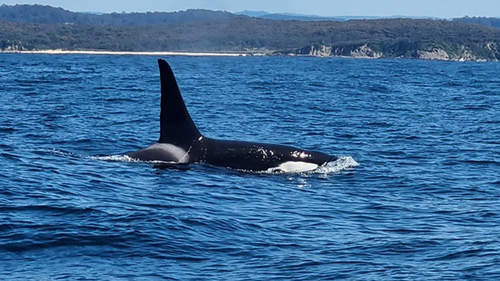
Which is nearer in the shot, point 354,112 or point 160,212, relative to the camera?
point 160,212

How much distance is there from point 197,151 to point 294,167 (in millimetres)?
2116

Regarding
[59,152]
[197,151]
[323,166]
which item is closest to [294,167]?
[323,166]

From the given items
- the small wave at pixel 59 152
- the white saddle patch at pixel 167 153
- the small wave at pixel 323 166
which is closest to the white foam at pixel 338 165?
the small wave at pixel 323 166

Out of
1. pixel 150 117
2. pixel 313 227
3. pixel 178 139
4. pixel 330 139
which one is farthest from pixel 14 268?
pixel 150 117

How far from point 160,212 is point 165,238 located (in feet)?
5.03

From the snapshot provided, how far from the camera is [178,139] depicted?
18.6 m

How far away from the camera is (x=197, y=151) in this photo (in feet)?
61.4

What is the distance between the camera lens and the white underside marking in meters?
18.6

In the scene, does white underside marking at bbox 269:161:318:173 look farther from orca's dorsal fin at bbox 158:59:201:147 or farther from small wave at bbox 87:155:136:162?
small wave at bbox 87:155:136:162

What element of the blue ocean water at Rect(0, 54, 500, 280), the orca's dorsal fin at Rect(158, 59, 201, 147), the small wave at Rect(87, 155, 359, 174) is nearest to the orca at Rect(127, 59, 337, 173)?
the orca's dorsal fin at Rect(158, 59, 201, 147)

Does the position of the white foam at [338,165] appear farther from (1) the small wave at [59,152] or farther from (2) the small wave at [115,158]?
(1) the small wave at [59,152]

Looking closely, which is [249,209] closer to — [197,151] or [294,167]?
[294,167]

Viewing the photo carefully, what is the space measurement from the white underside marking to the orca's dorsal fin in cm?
197

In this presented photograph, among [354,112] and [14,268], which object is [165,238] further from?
[354,112]
